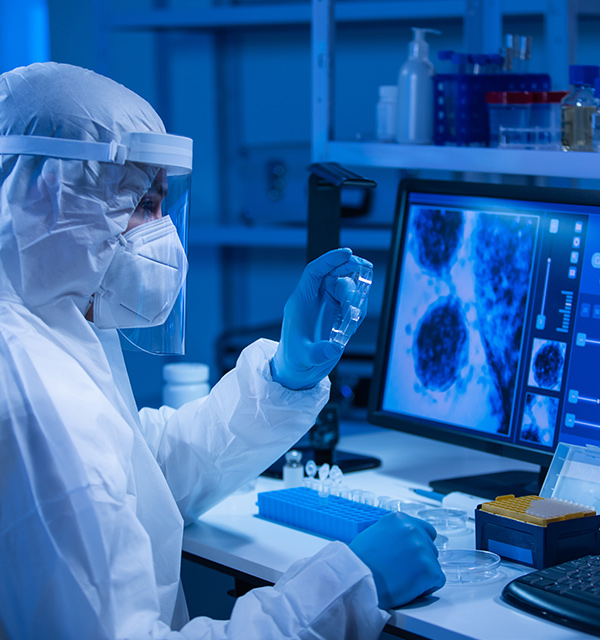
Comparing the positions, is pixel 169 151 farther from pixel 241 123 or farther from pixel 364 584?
pixel 241 123

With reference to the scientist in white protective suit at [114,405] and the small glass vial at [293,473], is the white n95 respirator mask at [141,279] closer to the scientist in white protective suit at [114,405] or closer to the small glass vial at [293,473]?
the scientist in white protective suit at [114,405]

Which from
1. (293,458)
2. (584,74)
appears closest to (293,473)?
(293,458)

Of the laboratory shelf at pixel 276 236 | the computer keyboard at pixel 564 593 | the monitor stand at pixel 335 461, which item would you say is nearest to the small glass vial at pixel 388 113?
the monitor stand at pixel 335 461

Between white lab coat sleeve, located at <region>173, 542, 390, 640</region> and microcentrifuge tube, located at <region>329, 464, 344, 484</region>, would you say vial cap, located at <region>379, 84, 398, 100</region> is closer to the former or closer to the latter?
microcentrifuge tube, located at <region>329, 464, 344, 484</region>

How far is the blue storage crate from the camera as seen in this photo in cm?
156

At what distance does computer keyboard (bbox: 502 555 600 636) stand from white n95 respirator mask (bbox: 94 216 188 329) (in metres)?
0.56

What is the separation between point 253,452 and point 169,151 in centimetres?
45

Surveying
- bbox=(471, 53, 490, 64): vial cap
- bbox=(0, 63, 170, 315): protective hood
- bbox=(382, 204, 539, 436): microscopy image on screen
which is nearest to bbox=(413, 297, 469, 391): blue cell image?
Answer: bbox=(382, 204, 539, 436): microscopy image on screen

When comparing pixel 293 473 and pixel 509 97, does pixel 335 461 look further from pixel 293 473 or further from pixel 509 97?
pixel 509 97

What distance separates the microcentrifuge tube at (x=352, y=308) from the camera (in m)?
1.30

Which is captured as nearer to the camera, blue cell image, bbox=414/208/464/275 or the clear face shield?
the clear face shield

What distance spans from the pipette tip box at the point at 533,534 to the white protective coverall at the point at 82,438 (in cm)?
23

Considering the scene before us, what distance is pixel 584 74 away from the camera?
4.45ft

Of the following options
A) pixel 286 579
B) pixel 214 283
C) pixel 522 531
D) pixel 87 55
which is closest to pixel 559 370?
pixel 522 531
